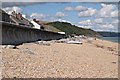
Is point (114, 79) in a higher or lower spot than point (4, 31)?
lower

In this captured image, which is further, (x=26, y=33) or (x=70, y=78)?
(x=26, y=33)

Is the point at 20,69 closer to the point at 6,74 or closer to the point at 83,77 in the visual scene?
the point at 6,74

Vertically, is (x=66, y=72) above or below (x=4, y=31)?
below

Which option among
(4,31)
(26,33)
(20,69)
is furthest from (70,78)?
(26,33)

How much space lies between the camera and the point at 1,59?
1527 cm

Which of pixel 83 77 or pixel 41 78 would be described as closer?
pixel 41 78

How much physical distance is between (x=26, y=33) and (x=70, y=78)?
31.1m

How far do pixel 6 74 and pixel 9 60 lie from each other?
3215mm

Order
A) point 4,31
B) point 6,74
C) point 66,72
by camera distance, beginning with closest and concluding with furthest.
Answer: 1. point 6,74
2. point 66,72
3. point 4,31

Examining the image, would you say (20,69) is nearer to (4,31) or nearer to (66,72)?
(66,72)

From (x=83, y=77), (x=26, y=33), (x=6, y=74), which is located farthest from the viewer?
(x=26, y=33)

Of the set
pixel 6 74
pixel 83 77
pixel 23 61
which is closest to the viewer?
pixel 6 74

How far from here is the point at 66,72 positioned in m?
14.6

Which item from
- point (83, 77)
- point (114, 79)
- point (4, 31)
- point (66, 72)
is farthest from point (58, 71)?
point (4, 31)
